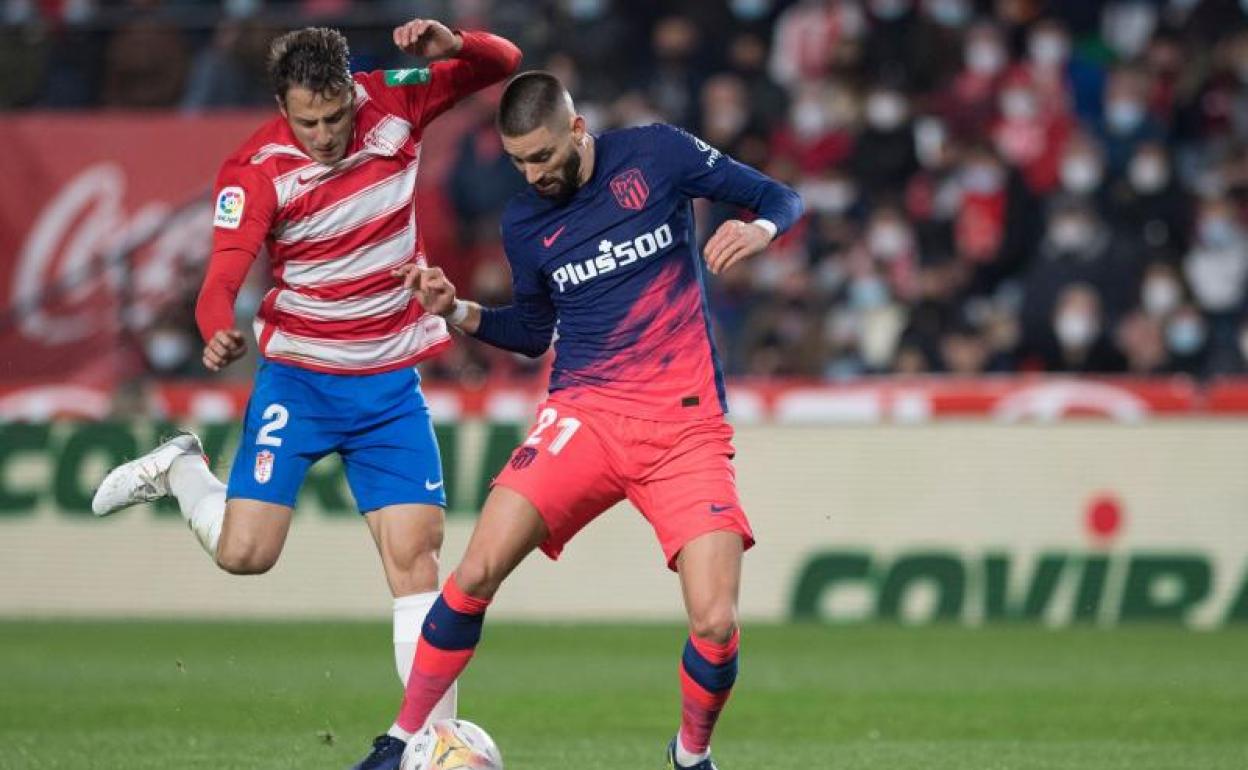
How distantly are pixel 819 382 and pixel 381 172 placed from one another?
744 centimetres

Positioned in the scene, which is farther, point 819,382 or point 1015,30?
point 1015,30

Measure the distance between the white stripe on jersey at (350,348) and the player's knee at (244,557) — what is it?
0.71 m

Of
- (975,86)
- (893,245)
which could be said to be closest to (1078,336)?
(893,245)

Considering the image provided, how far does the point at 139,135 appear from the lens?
16656mm

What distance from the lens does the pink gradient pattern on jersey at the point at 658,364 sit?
7.21 m

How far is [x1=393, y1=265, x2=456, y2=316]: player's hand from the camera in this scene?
7.16 metres

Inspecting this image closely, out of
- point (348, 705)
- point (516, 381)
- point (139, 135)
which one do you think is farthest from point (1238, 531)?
point (139, 135)

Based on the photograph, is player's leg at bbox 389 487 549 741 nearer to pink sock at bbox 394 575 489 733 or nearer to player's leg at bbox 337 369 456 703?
pink sock at bbox 394 575 489 733

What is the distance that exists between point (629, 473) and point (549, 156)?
1.08 metres

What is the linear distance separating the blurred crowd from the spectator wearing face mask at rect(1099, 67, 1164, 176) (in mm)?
24

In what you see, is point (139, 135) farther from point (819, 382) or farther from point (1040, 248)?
point (1040, 248)

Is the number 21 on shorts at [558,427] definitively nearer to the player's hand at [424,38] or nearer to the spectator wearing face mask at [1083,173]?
the player's hand at [424,38]

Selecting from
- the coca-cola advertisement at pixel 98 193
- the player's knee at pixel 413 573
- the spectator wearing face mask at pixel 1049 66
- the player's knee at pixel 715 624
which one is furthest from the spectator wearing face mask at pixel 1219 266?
the player's knee at pixel 715 624

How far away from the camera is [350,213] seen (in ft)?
25.4
